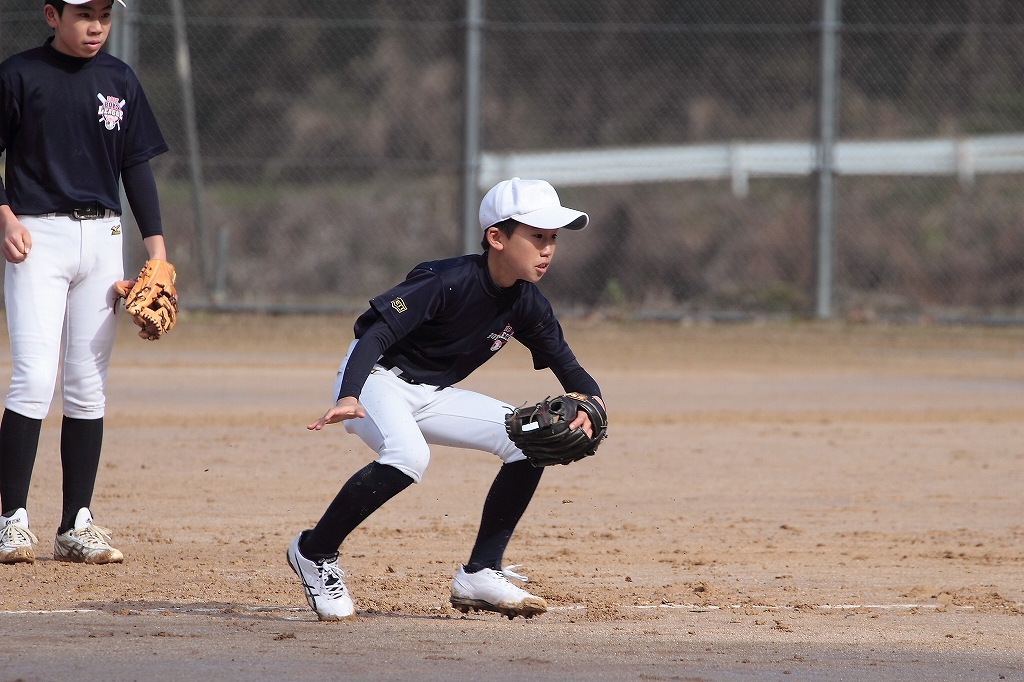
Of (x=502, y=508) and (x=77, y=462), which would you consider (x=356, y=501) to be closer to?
(x=502, y=508)

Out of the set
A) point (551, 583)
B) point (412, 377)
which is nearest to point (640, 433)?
point (551, 583)

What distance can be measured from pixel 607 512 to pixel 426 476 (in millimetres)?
1128

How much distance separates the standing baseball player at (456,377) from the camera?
3744 mm

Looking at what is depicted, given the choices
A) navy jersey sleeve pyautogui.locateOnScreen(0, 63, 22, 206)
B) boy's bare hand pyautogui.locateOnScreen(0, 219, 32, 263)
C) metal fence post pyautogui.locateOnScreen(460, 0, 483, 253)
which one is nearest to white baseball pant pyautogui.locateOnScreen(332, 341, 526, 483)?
boy's bare hand pyautogui.locateOnScreen(0, 219, 32, 263)

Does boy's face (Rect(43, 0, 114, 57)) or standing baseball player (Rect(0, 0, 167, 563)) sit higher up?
boy's face (Rect(43, 0, 114, 57))

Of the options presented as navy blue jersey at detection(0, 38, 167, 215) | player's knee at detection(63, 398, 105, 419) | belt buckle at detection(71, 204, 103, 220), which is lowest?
player's knee at detection(63, 398, 105, 419)

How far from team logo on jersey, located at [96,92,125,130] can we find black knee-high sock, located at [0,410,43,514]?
39.9 inches

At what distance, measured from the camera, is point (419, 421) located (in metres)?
3.96

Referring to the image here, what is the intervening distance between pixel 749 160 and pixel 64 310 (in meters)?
14.8

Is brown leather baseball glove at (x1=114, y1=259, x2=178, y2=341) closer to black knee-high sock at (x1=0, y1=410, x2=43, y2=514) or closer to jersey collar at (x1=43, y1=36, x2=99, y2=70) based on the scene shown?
black knee-high sock at (x1=0, y1=410, x2=43, y2=514)

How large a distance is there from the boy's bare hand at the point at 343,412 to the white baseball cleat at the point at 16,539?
146cm

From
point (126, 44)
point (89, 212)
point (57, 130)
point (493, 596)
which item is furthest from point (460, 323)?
point (126, 44)

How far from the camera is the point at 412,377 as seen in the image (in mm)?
3969

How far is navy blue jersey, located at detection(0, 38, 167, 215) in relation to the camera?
437 centimetres
